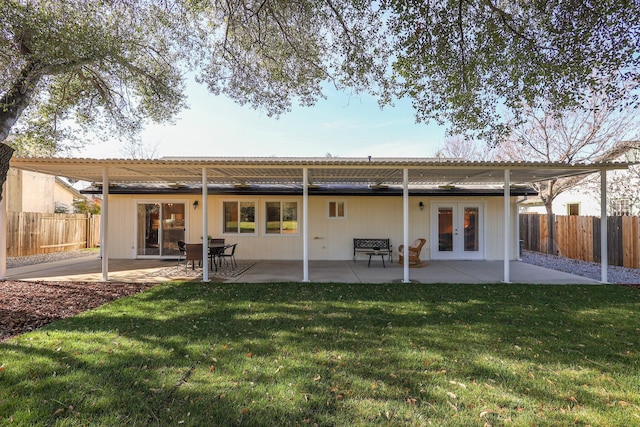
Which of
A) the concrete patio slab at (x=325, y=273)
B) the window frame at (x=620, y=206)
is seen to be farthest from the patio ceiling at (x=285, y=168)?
the window frame at (x=620, y=206)

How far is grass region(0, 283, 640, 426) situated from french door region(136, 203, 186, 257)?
21.2ft

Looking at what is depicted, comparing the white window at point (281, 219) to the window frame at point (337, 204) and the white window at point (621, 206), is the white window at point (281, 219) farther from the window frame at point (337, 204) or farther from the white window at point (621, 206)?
the white window at point (621, 206)

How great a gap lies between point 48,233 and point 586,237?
70.9ft

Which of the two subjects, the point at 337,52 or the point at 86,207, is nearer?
the point at 337,52

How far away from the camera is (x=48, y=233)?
1334 centimetres

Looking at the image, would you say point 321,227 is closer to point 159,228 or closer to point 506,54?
point 159,228

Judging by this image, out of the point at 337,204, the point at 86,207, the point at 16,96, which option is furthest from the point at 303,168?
the point at 86,207

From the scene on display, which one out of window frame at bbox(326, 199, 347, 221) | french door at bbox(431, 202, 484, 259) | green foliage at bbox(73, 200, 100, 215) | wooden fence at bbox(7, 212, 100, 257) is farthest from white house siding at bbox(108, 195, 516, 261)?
green foliage at bbox(73, 200, 100, 215)

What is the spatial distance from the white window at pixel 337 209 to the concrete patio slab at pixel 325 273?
1.84 meters

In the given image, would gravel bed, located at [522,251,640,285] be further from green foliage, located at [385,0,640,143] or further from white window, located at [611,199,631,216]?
Result: white window, located at [611,199,631,216]

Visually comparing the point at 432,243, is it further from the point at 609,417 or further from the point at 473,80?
the point at 609,417

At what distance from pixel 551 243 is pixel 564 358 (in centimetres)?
1214

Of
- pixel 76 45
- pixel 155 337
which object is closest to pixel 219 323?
pixel 155 337

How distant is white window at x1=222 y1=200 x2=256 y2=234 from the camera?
11.5 metres
